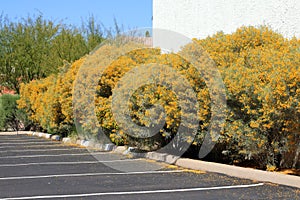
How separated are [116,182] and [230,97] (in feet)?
9.55

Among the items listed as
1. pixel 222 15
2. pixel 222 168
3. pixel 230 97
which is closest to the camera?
pixel 230 97

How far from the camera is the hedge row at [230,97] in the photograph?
9.87m

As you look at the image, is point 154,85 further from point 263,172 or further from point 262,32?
point 263,172

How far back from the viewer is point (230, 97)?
35.4ft

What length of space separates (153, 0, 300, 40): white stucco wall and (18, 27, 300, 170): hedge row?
2.73ft

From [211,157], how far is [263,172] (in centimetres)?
255

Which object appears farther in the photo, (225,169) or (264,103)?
(225,169)

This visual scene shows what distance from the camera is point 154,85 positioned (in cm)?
1247

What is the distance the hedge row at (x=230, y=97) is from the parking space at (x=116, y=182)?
0.86 metres

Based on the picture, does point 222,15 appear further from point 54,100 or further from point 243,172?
point 54,100

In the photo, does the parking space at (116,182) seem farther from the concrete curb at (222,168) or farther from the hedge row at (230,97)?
the hedge row at (230,97)

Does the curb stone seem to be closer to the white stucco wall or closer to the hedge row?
the hedge row

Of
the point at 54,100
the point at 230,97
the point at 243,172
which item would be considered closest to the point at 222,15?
the point at 230,97

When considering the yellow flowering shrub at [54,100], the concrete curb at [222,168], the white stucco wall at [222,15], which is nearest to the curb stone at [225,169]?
the concrete curb at [222,168]
